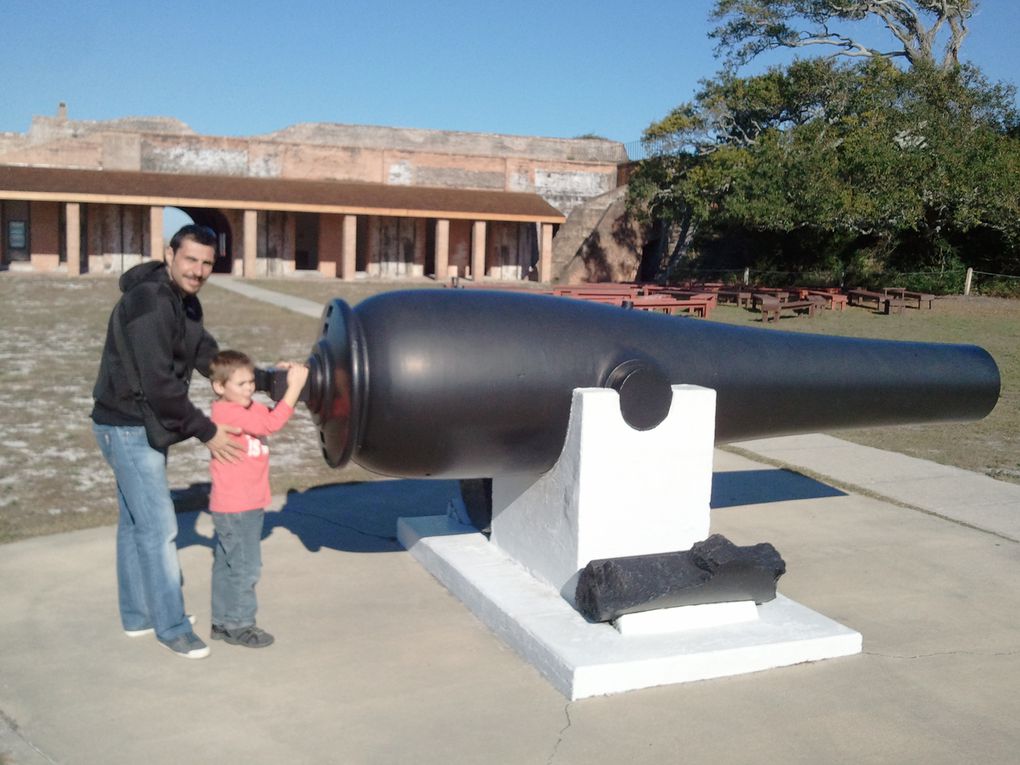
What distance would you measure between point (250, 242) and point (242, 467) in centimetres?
2645

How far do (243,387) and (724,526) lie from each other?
2.76 meters

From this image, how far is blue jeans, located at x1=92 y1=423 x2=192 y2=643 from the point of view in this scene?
3342 millimetres

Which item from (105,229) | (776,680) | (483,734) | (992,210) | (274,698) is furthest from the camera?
(105,229)

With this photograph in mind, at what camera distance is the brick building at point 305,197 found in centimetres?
2847

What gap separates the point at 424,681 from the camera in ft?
10.8

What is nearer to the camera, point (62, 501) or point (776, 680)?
point (776, 680)

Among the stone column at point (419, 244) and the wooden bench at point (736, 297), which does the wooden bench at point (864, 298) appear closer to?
the wooden bench at point (736, 297)

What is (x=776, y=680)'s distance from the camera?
11.2 feet

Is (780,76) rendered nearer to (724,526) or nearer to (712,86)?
(712,86)

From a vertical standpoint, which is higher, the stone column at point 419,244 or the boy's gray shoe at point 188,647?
the stone column at point 419,244

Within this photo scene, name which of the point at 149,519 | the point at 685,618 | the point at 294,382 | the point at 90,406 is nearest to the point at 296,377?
the point at 294,382

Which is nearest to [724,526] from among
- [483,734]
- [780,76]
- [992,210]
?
[483,734]

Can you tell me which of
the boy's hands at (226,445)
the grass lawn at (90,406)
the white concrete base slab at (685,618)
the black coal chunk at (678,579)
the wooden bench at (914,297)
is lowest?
the grass lawn at (90,406)

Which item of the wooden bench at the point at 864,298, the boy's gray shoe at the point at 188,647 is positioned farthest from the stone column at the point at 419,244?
the boy's gray shoe at the point at 188,647
